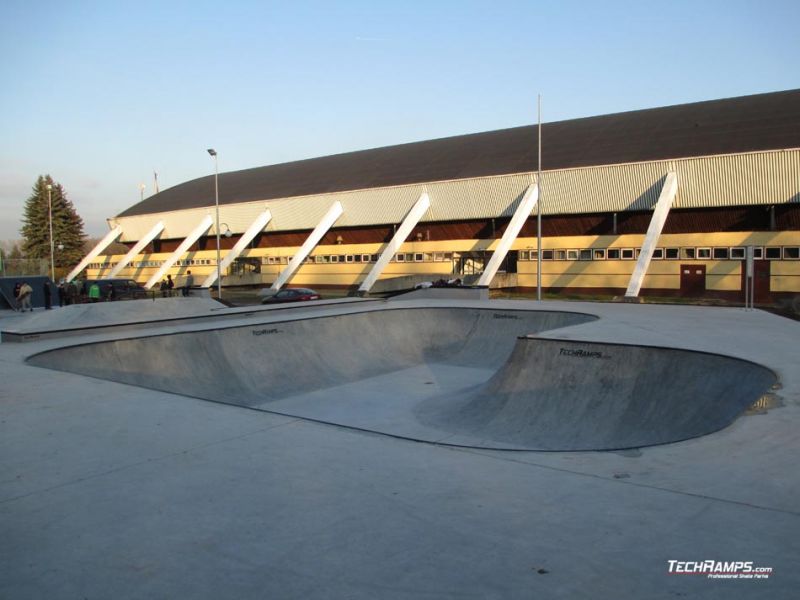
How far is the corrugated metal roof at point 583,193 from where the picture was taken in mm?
29094

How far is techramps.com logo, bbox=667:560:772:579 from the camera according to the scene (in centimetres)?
344

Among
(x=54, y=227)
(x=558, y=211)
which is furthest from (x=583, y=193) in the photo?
(x=54, y=227)

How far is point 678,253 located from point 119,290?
1213 inches

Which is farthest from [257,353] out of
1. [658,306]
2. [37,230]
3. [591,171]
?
[37,230]

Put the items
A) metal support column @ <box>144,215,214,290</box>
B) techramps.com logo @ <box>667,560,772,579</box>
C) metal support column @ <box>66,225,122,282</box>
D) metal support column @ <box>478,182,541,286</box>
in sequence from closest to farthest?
techramps.com logo @ <box>667,560,772,579</box> < metal support column @ <box>478,182,541,286</box> < metal support column @ <box>144,215,214,290</box> < metal support column @ <box>66,225,122,282</box>

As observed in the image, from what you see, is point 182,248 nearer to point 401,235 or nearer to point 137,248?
point 137,248

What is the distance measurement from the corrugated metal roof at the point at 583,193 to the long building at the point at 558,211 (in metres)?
0.07

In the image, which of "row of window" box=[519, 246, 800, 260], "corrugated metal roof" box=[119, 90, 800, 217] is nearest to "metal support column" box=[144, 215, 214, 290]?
"corrugated metal roof" box=[119, 90, 800, 217]

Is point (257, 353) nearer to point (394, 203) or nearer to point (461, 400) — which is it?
point (461, 400)

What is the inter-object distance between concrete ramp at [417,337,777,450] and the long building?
17.8 meters

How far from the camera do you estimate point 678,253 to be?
31.4m

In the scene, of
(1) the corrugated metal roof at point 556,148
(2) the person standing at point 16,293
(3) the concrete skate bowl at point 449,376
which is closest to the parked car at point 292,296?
(2) the person standing at point 16,293

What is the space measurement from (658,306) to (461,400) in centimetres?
1345

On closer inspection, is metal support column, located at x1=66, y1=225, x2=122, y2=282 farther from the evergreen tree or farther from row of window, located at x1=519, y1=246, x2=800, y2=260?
row of window, located at x1=519, y1=246, x2=800, y2=260
